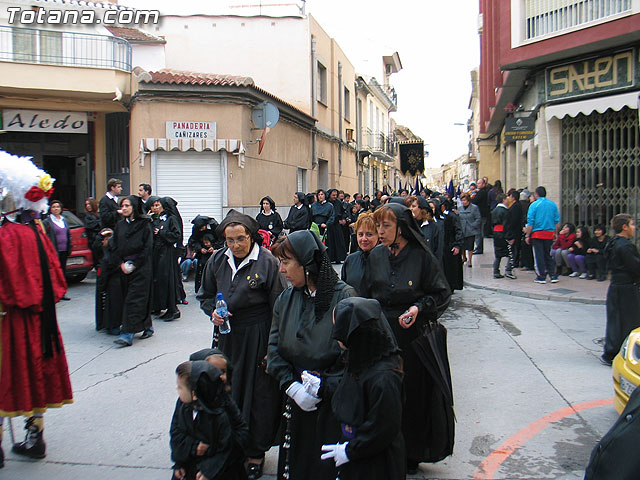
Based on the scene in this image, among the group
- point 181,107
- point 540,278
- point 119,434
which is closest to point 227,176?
point 181,107

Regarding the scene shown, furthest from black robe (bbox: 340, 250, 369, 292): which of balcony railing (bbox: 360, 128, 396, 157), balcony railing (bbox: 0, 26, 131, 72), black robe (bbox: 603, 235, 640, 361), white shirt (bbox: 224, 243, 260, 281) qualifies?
balcony railing (bbox: 360, 128, 396, 157)

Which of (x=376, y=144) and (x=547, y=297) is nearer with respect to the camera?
(x=547, y=297)

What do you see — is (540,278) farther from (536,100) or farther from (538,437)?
→ (538,437)

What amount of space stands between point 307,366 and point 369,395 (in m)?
0.63

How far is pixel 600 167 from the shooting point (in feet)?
43.4

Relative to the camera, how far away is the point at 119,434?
16.3ft

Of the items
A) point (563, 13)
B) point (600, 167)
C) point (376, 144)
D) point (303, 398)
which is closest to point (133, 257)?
point (303, 398)

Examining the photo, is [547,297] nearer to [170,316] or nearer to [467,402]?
[467,402]

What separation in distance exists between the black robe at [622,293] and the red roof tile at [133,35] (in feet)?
49.1

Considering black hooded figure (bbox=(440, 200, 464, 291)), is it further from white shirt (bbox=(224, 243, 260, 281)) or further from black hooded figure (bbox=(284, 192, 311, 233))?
white shirt (bbox=(224, 243, 260, 281))

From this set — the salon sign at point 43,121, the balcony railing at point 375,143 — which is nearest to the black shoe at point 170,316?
the salon sign at point 43,121

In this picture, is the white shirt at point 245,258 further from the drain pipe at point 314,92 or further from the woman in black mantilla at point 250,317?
the drain pipe at point 314,92

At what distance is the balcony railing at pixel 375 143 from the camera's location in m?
34.6

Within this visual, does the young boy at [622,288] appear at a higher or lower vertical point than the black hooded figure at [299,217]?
lower
